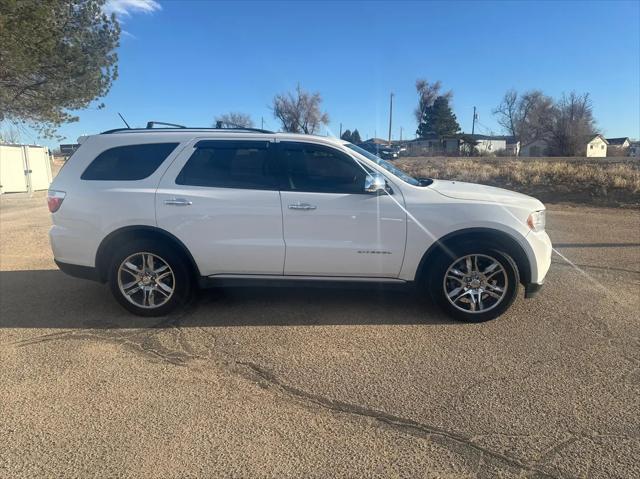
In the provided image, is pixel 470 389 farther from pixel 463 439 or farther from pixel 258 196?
pixel 258 196

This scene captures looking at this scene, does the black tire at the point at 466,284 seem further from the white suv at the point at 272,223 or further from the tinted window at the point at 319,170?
the tinted window at the point at 319,170

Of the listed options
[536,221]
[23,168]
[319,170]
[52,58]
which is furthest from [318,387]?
[23,168]

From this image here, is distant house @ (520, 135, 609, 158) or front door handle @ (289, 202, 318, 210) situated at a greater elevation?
distant house @ (520, 135, 609, 158)

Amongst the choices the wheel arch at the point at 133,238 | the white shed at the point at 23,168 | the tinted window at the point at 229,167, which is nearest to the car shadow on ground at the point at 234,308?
the wheel arch at the point at 133,238

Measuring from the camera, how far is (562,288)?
5473 millimetres

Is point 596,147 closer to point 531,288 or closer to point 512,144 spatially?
point 512,144

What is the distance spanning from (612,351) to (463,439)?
194 centimetres

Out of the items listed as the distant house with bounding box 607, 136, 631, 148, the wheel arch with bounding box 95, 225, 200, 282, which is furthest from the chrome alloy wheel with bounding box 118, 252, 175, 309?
the distant house with bounding box 607, 136, 631, 148

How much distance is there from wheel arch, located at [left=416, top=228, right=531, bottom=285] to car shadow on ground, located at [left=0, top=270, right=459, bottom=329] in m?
0.51

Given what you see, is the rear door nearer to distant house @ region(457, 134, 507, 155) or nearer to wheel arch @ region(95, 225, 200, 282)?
wheel arch @ region(95, 225, 200, 282)

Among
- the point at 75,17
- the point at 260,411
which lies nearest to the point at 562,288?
the point at 260,411

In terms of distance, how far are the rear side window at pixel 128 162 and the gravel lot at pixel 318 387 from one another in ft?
4.68

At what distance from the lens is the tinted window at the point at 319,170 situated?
4441 mm

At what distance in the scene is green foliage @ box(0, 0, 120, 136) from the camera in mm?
11219
